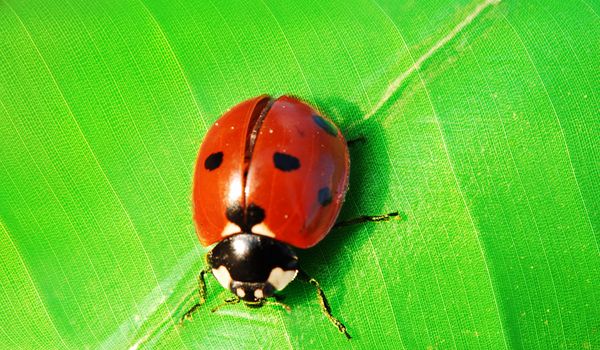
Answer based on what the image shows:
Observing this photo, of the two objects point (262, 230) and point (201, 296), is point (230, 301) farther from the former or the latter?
point (262, 230)

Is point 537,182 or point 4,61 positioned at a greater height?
point 4,61

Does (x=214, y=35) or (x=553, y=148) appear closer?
(x=553, y=148)

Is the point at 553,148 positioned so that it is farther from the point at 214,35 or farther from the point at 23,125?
the point at 23,125

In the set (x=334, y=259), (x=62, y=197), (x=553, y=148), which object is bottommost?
(x=334, y=259)

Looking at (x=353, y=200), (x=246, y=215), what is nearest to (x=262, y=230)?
(x=246, y=215)

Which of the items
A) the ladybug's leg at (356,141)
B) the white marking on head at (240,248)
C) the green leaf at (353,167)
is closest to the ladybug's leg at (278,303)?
the green leaf at (353,167)

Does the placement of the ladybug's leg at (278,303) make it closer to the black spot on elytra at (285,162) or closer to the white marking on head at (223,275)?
the white marking on head at (223,275)

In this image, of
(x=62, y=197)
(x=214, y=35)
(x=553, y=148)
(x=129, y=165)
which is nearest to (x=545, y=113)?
(x=553, y=148)
